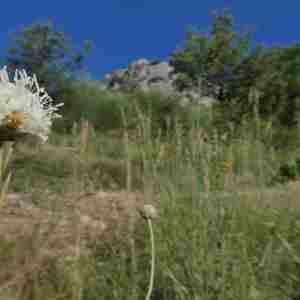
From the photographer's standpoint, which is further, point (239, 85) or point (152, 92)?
point (152, 92)

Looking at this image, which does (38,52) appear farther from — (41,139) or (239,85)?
(41,139)

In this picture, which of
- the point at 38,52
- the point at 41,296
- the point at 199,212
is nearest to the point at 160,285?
the point at 199,212

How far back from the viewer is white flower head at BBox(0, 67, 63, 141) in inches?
57.1

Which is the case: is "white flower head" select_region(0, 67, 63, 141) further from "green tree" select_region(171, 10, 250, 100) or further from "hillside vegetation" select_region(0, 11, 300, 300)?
"green tree" select_region(171, 10, 250, 100)

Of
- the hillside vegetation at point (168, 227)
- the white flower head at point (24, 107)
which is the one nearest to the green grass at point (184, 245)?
the hillside vegetation at point (168, 227)

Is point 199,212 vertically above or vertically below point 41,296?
above

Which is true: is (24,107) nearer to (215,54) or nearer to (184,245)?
(184,245)

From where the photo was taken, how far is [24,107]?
1.50 metres

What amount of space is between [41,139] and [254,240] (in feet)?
5.06

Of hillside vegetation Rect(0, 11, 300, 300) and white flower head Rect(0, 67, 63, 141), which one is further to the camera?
hillside vegetation Rect(0, 11, 300, 300)

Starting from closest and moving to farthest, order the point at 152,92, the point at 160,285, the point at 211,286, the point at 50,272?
the point at 211,286
the point at 160,285
the point at 50,272
the point at 152,92

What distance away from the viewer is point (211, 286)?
2.16 m

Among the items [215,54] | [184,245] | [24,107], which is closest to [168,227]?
[184,245]

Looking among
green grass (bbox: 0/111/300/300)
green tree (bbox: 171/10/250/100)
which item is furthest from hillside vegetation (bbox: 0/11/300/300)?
green tree (bbox: 171/10/250/100)
